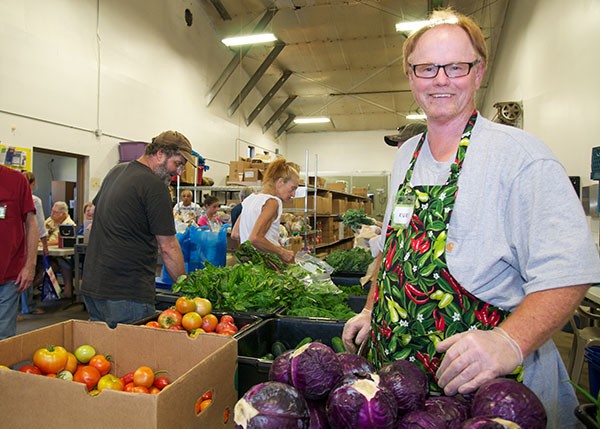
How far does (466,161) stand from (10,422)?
4.28ft

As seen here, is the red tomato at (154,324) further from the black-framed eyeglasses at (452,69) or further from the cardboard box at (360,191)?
the cardboard box at (360,191)

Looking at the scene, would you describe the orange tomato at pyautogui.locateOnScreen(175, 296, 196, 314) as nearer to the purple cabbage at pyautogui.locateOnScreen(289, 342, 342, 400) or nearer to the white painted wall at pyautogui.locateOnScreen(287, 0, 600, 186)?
the purple cabbage at pyautogui.locateOnScreen(289, 342, 342, 400)

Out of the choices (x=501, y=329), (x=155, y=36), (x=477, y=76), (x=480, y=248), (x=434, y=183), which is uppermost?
(x=155, y=36)

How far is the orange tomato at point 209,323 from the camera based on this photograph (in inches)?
76.4

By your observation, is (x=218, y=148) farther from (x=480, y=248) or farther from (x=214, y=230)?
(x=480, y=248)

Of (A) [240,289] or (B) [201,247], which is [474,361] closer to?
(A) [240,289]

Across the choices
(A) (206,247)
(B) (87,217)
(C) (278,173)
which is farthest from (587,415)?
(B) (87,217)

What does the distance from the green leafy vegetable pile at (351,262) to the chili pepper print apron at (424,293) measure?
2.62 meters

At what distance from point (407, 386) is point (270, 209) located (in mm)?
2553

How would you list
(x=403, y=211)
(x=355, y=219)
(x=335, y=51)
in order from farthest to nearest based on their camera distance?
(x=335, y=51) < (x=355, y=219) < (x=403, y=211)

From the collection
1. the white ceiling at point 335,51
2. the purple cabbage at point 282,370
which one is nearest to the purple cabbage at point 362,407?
the purple cabbage at point 282,370

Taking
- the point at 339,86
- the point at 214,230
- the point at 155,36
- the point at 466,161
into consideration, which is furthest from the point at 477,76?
the point at 339,86

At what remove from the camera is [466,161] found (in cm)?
116

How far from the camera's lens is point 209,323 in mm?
1948
